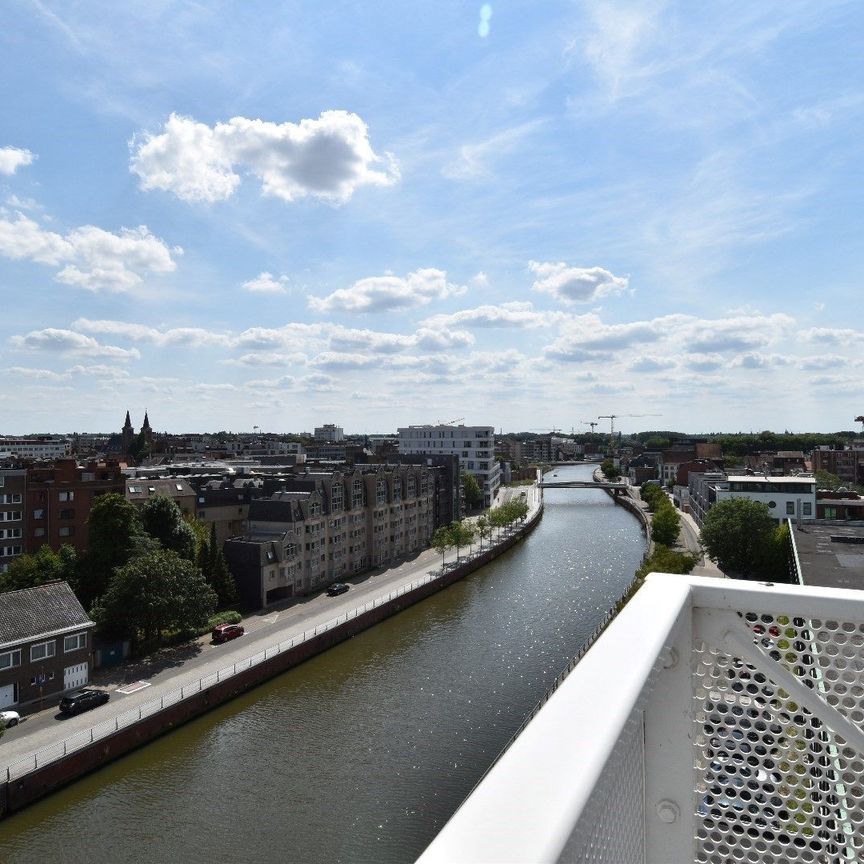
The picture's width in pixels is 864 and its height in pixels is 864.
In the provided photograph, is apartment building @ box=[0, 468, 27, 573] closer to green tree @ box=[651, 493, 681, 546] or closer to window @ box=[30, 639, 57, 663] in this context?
window @ box=[30, 639, 57, 663]

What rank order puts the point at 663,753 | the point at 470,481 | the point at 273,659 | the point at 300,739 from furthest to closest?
the point at 470,481, the point at 273,659, the point at 300,739, the point at 663,753

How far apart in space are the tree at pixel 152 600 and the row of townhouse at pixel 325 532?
4.82 m

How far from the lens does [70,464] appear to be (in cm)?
2756

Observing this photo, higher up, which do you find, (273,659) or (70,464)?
(70,464)

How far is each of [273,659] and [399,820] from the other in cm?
765

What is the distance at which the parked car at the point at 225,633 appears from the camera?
66.0 ft

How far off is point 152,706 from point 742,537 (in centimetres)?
2455

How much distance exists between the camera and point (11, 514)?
25.8 metres

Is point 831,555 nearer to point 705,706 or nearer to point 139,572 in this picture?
point 139,572

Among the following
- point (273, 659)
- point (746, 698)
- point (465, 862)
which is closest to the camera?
point (465, 862)

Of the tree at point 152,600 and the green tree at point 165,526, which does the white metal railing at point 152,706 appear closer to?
the tree at point 152,600

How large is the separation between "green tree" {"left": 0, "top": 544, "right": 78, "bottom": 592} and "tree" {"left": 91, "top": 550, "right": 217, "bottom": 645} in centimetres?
287

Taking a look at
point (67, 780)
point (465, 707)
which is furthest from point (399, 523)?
point (67, 780)

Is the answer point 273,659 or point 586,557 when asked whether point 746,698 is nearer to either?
point 273,659
